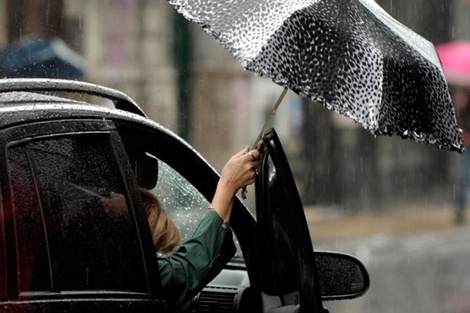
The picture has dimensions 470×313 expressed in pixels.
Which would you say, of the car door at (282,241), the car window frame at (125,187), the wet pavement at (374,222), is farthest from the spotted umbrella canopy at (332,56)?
the wet pavement at (374,222)

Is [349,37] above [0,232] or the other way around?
above

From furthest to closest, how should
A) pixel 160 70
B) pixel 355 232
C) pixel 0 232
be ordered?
pixel 160 70, pixel 355 232, pixel 0 232

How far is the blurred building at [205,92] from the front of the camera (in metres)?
18.0

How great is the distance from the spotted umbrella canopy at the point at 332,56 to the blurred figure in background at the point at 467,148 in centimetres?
1420

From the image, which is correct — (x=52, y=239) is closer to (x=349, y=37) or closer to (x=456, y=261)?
(x=349, y=37)

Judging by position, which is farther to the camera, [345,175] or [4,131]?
[345,175]

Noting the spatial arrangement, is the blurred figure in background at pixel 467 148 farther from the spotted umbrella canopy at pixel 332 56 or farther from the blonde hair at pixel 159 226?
the spotted umbrella canopy at pixel 332 56

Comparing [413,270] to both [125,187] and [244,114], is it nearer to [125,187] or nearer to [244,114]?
[244,114]

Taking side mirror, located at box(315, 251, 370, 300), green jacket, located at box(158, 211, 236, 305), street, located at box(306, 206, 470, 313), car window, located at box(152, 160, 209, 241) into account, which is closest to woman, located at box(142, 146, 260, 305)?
green jacket, located at box(158, 211, 236, 305)

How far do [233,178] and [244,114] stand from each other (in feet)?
52.7

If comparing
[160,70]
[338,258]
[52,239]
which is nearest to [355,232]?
[160,70]

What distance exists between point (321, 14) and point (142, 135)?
2.02ft

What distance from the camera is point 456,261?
48.3 ft

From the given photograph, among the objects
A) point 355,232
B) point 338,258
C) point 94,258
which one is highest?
point 94,258
